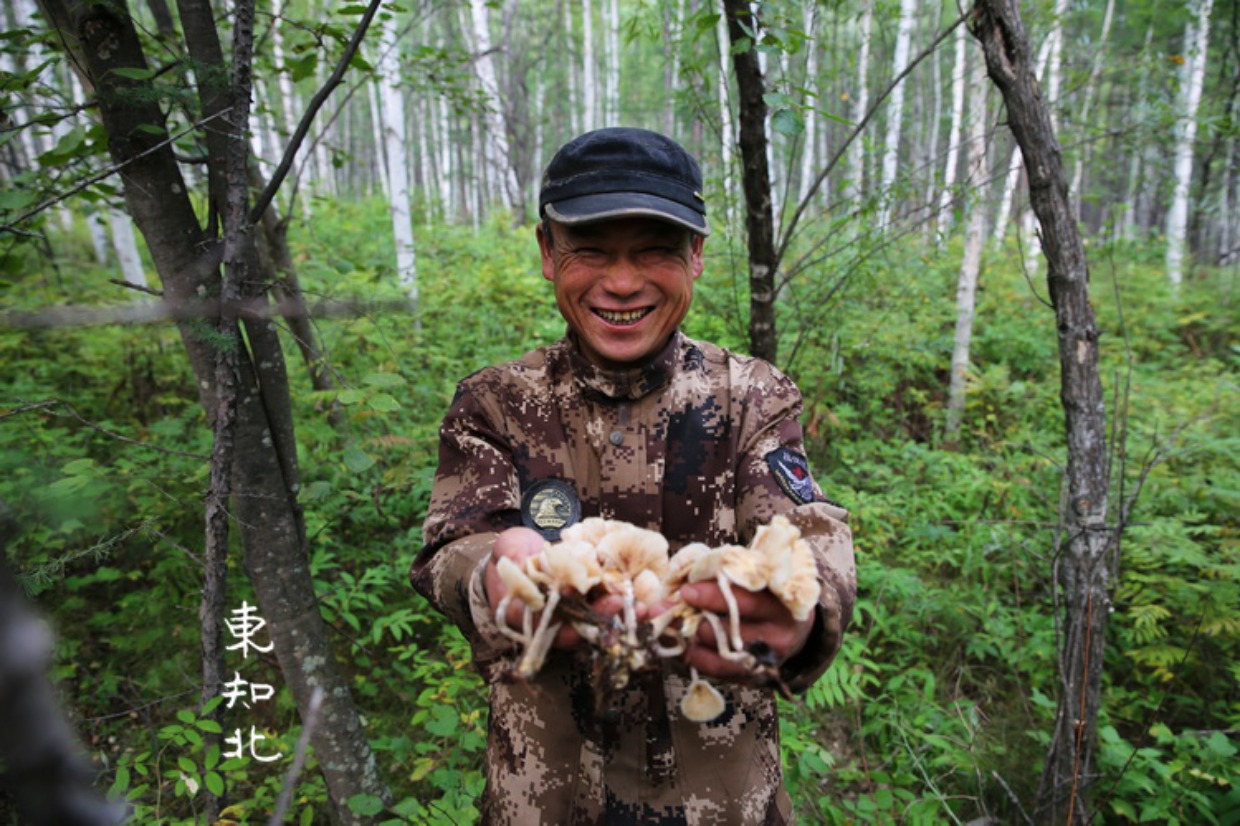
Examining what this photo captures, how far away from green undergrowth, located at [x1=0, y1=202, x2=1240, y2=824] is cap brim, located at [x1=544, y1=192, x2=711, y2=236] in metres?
0.61

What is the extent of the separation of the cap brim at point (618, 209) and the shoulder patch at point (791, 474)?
650 millimetres

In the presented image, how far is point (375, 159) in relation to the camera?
33.6 metres

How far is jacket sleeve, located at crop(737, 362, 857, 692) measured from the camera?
4.26 ft

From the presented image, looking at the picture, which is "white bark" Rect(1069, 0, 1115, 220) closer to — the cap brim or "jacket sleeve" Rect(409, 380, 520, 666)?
the cap brim

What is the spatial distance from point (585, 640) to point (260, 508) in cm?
190

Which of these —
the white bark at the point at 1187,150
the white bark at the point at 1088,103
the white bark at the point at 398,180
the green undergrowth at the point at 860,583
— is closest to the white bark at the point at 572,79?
the white bark at the point at 1088,103

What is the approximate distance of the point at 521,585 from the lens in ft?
3.68

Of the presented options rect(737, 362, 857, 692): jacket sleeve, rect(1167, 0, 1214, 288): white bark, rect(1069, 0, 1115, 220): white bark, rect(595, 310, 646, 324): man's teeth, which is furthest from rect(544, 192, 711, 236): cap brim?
rect(1167, 0, 1214, 288): white bark

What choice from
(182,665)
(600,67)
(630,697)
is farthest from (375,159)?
(630,697)

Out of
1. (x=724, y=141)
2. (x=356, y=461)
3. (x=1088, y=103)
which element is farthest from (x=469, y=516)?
(x=1088, y=103)

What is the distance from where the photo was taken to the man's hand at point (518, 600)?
1189mm

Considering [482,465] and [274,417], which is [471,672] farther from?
[482,465]

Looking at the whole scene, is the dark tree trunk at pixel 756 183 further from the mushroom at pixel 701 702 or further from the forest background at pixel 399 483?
the mushroom at pixel 701 702

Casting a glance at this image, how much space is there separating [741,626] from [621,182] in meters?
1.12
